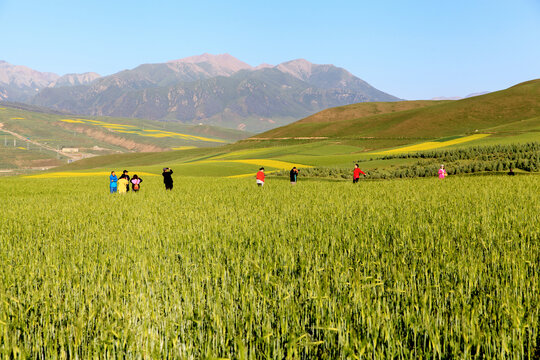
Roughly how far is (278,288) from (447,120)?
97324 mm

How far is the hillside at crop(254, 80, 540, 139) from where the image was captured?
281ft

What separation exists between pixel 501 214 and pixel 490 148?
3771 cm

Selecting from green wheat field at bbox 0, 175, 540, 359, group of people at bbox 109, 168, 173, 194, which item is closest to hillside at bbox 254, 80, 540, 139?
group of people at bbox 109, 168, 173, 194

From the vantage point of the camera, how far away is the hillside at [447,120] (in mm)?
85625

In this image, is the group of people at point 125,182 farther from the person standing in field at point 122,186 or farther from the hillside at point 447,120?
the hillside at point 447,120

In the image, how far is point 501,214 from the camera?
11.2m

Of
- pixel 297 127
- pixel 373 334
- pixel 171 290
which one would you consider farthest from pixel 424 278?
pixel 297 127

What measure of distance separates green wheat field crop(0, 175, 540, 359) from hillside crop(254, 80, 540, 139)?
2945 inches

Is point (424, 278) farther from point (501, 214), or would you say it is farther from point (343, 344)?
point (501, 214)

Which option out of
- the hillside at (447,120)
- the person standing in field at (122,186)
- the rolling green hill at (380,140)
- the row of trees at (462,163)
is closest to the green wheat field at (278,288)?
the person standing in field at (122,186)

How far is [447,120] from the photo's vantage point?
92.6m

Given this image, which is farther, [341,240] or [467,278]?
[341,240]

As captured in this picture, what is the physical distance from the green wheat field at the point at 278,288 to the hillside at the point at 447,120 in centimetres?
7480

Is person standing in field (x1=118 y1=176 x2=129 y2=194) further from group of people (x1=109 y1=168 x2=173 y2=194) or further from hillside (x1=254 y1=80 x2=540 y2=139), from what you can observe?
hillside (x1=254 y1=80 x2=540 y2=139)
